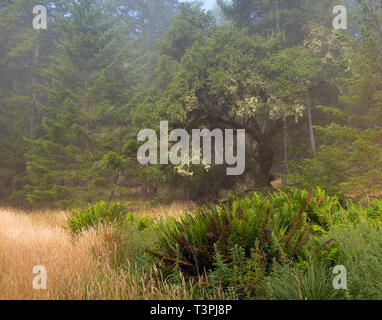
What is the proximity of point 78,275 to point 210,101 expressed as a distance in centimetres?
1300

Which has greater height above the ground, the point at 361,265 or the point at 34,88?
the point at 34,88

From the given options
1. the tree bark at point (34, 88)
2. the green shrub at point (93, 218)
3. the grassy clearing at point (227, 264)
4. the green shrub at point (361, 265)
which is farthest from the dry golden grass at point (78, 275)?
the tree bark at point (34, 88)

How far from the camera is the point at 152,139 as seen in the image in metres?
15.0

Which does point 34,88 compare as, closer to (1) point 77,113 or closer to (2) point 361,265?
(1) point 77,113

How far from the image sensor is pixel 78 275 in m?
3.97

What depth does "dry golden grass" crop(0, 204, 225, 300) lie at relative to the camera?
3432 mm

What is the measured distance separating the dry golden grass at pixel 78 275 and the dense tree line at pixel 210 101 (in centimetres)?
830

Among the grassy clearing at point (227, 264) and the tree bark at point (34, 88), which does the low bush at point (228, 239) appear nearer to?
the grassy clearing at point (227, 264)

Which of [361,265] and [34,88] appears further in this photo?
[34,88]

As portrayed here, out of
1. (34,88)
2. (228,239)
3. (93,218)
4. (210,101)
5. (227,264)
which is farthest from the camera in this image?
(34,88)

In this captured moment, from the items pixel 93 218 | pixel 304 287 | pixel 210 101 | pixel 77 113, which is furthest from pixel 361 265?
pixel 77 113

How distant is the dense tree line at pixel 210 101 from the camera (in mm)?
11797
